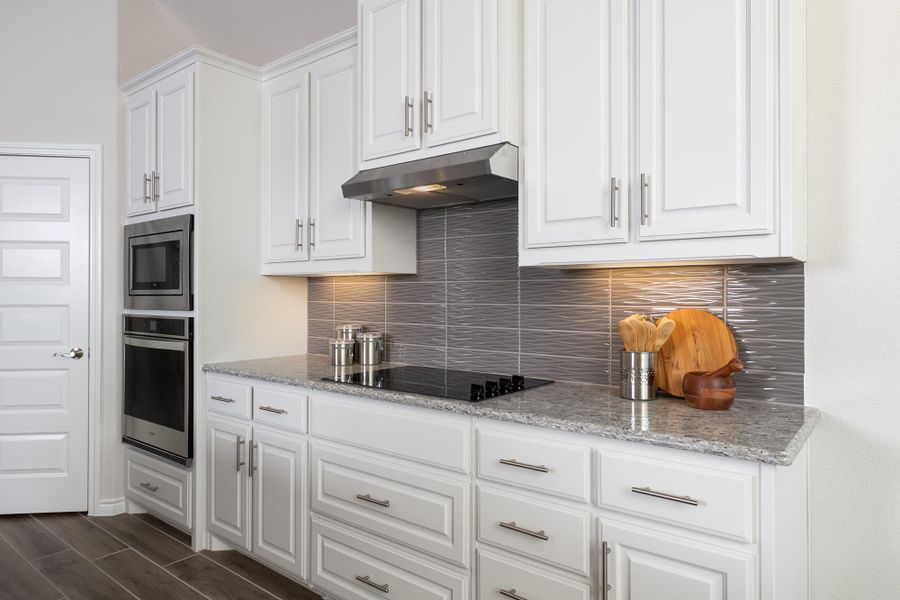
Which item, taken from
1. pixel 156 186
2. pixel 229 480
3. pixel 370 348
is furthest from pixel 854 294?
A: pixel 156 186

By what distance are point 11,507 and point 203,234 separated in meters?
2.04

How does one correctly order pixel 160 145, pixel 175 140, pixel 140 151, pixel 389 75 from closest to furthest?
pixel 389 75, pixel 175 140, pixel 160 145, pixel 140 151

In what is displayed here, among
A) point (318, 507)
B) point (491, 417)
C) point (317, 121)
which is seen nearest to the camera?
point (491, 417)

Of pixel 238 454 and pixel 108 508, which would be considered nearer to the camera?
pixel 238 454

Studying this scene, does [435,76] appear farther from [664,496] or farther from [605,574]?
[605,574]

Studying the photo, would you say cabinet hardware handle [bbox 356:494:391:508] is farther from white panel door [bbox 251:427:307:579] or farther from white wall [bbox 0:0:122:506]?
white wall [bbox 0:0:122:506]

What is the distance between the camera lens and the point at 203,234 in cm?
285

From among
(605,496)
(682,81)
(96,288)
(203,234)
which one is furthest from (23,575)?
(682,81)

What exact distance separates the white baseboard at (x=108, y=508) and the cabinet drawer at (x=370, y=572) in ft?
5.53

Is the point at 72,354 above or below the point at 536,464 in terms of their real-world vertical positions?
above

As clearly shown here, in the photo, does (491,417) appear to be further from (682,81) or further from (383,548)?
(682,81)

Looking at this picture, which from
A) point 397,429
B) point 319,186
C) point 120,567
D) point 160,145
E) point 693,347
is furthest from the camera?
point 160,145

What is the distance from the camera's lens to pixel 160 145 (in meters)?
3.07

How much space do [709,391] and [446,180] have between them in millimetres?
1132
